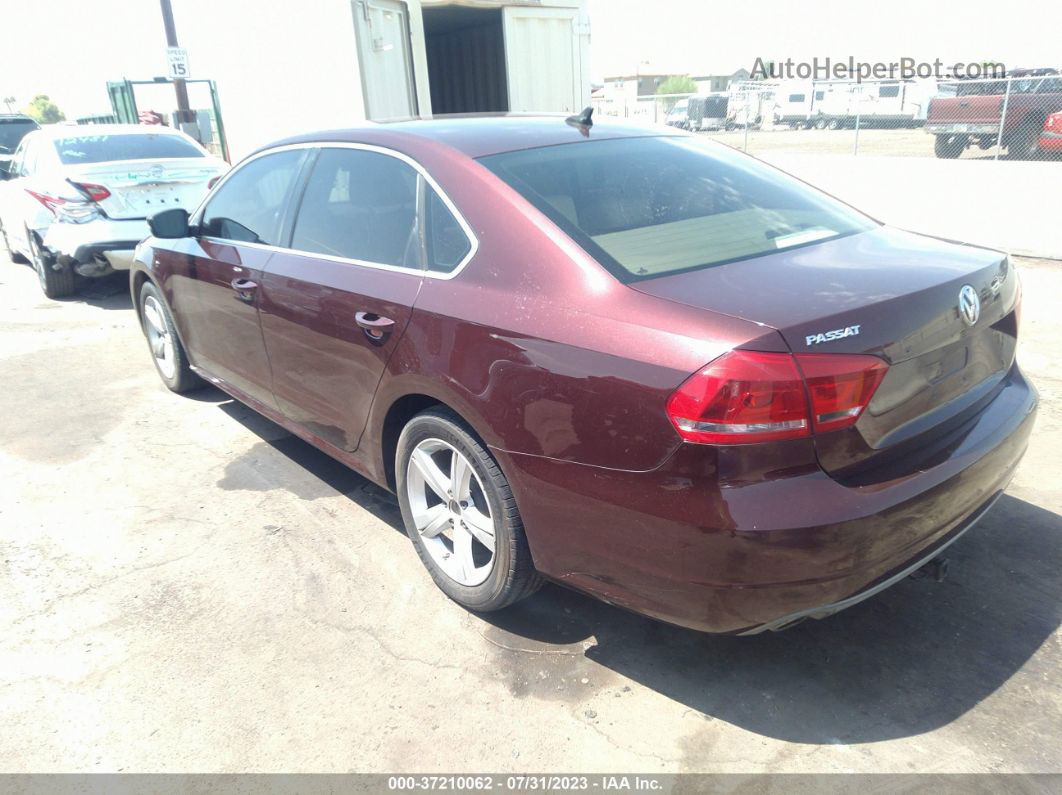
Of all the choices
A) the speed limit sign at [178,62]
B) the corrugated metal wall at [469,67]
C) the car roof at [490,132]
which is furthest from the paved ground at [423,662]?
the speed limit sign at [178,62]

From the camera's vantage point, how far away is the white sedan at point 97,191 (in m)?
7.56

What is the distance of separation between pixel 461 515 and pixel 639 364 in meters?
1.05

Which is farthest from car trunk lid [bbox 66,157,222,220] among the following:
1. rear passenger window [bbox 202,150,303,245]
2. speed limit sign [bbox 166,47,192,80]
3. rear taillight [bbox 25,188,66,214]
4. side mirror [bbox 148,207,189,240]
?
speed limit sign [bbox 166,47,192,80]

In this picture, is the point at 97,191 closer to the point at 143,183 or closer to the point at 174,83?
the point at 143,183

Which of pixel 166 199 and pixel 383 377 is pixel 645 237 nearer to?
pixel 383 377

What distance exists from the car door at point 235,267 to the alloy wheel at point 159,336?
55 cm

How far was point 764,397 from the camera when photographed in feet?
6.63

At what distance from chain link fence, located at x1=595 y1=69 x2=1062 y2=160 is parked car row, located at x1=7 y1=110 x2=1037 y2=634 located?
8515mm

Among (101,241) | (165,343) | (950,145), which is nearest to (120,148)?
(101,241)

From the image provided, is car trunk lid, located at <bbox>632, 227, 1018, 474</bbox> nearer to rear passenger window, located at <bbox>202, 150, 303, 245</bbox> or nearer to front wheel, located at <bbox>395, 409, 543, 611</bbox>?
front wheel, located at <bbox>395, 409, 543, 611</bbox>

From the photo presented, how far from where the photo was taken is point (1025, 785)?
2.16 metres

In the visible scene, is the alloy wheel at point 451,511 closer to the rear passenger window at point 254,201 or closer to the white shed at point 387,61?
the rear passenger window at point 254,201

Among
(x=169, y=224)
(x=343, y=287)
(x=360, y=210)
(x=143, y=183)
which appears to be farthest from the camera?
(x=143, y=183)

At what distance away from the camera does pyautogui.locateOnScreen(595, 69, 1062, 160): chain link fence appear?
40.0 ft
